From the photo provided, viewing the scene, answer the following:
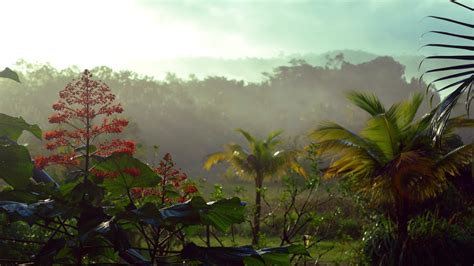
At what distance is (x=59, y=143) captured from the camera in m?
3.25

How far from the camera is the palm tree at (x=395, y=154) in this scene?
1262 cm

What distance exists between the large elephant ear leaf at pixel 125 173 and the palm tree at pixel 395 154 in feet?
32.8

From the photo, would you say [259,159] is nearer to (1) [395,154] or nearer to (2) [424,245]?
(1) [395,154]

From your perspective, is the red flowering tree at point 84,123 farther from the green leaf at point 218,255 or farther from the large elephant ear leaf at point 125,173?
the green leaf at point 218,255

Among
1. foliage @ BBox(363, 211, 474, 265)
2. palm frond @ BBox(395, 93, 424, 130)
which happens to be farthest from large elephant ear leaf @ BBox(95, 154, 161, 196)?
palm frond @ BBox(395, 93, 424, 130)

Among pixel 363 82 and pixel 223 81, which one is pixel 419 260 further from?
pixel 363 82

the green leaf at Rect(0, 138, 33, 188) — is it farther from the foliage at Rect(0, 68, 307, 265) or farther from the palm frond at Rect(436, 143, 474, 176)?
the palm frond at Rect(436, 143, 474, 176)

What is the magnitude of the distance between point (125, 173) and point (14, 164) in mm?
449

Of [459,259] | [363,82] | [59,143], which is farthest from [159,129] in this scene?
[59,143]

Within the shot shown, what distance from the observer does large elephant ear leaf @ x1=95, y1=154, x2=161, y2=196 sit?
2.79 metres

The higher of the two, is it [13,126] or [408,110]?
[13,126]

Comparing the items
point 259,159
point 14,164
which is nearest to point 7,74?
point 14,164

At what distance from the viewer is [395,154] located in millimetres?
13516

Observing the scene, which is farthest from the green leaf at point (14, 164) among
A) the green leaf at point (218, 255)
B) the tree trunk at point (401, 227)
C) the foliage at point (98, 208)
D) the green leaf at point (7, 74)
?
the tree trunk at point (401, 227)
